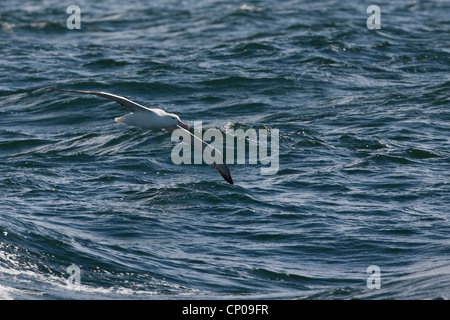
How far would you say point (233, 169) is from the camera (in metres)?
18.3

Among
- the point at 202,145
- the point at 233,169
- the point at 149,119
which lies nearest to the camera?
the point at 149,119

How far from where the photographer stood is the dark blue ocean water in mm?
13500

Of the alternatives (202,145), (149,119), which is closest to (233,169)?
(202,145)

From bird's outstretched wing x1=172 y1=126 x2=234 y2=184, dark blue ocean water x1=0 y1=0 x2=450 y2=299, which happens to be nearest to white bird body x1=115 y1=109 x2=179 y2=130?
bird's outstretched wing x1=172 y1=126 x2=234 y2=184

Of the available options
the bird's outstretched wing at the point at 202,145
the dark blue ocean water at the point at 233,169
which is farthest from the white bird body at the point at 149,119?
the dark blue ocean water at the point at 233,169

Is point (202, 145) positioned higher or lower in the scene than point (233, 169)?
higher

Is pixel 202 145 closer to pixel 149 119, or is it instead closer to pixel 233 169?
pixel 149 119

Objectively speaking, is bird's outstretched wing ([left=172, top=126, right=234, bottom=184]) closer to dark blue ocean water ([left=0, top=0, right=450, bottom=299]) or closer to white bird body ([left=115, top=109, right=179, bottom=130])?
white bird body ([left=115, top=109, right=179, bottom=130])

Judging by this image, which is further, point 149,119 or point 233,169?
point 233,169

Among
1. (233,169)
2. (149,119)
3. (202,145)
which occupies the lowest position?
(233,169)

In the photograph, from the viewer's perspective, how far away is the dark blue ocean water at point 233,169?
13500mm

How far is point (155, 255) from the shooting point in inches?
559
